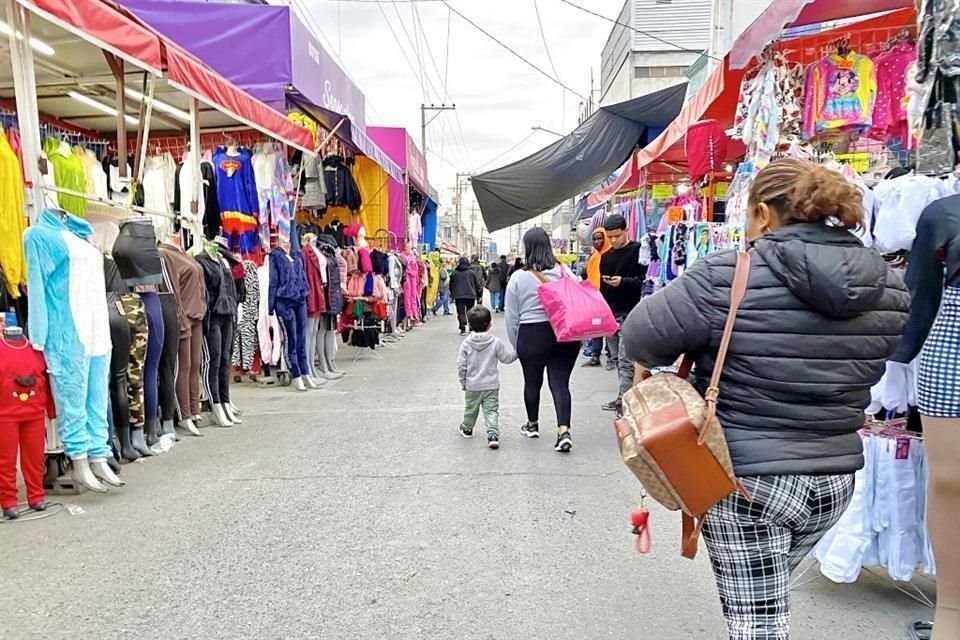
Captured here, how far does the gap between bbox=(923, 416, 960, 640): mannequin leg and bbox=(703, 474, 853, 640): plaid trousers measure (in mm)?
753

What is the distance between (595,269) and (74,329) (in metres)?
4.74

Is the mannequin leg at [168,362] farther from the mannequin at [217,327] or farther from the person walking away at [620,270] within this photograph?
the person walking away at [620,270]

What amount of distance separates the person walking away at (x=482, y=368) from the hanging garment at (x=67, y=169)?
3507 mm

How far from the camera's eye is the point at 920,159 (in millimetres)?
2973

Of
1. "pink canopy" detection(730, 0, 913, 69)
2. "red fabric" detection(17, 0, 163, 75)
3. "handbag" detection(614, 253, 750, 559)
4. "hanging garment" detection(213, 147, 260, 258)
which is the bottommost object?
"handbag" detection(614, 253, 750, 559)

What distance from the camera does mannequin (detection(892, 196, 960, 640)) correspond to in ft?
7.57

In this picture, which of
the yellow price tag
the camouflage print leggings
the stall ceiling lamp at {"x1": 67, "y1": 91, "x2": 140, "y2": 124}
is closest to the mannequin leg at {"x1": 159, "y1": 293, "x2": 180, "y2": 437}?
the camouflage print leggings

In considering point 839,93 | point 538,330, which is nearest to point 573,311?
point 538,330

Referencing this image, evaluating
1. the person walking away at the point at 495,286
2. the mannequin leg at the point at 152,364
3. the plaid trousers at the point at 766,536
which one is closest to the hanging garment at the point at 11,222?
the mannequin leg at the point at 152,364

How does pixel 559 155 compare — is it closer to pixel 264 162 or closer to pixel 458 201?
pixel 264 162

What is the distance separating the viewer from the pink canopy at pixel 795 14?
3.78 metres

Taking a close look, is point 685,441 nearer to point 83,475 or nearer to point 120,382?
point 83,475

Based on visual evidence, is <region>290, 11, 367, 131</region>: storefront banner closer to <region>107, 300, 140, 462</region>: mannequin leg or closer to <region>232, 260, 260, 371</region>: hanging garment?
<region>232, 260, 260, 371</region>: hanging garment

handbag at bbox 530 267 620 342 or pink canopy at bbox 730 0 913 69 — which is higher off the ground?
pink canopy at bbox 730 0 913 69
